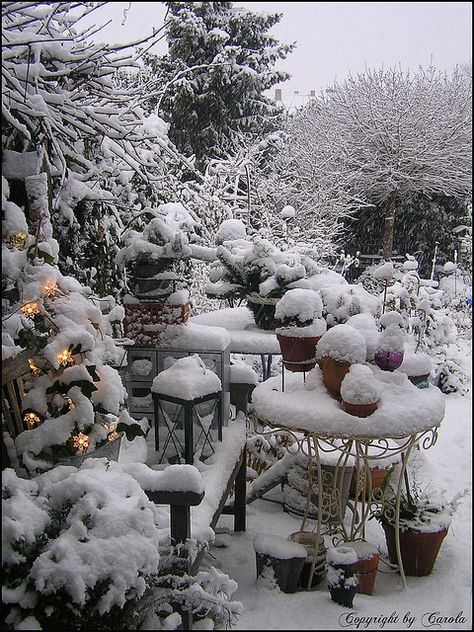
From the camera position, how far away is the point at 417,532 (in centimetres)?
208

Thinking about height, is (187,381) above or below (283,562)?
above

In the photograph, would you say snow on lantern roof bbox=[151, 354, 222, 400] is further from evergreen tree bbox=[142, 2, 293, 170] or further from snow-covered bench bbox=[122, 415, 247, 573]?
evergreen tree bbox=[142, 2, 293, 170]

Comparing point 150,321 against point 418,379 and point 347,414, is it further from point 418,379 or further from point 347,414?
point 418,379

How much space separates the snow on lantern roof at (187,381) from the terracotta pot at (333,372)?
1.22 feet

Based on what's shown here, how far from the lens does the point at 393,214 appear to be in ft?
20.4

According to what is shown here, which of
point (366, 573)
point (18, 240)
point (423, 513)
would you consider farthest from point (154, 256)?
point (423, 513)

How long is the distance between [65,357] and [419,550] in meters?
1.63

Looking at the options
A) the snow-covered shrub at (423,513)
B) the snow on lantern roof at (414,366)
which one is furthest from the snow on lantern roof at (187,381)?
the snow-covered shrub at (423,513)

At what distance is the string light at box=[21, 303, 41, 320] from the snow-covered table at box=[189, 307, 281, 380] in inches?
45.9

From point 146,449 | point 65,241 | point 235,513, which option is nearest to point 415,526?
point 235,513

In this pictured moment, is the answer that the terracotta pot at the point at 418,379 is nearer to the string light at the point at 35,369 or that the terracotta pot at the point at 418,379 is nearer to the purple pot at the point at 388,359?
the purple pot at the point at 388,359

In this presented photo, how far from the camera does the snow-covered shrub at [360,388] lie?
5.31 feet

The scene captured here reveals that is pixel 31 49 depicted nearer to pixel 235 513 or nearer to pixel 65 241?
pixel 65 241

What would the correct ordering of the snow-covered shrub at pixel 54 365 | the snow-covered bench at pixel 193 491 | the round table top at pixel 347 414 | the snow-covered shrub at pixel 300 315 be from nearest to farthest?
1. the snow-covered shrub at pixel 54 365
2. the snow-covered bench at pixel 193 491
3. the round table top at pixel 347 414
4. the snow-covered shrub at pixel 300 315
